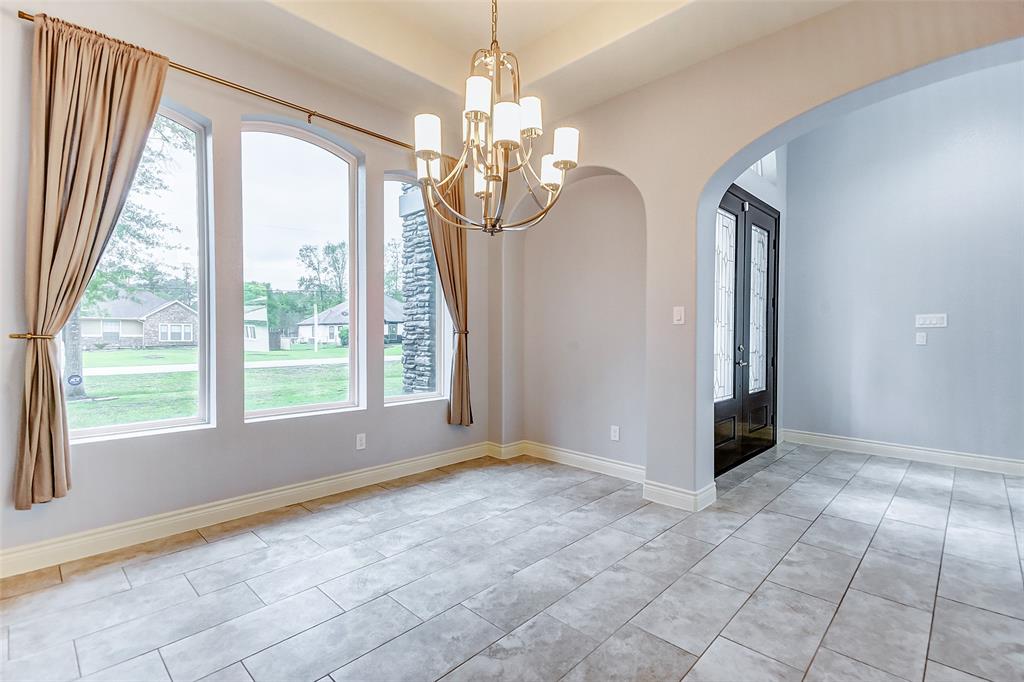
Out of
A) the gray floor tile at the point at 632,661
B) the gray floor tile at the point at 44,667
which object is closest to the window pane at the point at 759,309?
the gray floor tile at the point at 632,661

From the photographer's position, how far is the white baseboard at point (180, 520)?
2479 mm

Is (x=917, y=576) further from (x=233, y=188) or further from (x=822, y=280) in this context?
(x=233, y=188)

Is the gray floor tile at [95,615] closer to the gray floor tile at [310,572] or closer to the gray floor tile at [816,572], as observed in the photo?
the gray floor tile at [310,572]

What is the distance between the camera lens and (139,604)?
217cm

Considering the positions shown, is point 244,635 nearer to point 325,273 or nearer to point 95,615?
point 95,615

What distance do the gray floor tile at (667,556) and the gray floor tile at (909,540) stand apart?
3.40 feet

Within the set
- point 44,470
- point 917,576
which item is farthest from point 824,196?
point 44,470

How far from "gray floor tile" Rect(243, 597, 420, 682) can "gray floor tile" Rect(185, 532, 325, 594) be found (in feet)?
2.16

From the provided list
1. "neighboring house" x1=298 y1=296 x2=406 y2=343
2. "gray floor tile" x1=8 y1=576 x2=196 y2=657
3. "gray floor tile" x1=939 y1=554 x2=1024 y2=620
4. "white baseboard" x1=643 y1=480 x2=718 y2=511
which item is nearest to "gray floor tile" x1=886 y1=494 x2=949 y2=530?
"gray floor tile" x1=939 y1=554 x2=1024 y2=620

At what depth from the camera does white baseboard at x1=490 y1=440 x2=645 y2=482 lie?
411 centimetres

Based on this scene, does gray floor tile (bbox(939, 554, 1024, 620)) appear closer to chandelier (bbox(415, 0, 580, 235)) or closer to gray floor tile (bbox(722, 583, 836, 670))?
gray floor tile (bbox(722, 583, 836, 670))

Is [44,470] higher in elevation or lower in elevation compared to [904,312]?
lower

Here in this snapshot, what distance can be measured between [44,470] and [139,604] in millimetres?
909

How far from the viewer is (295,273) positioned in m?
3.63
